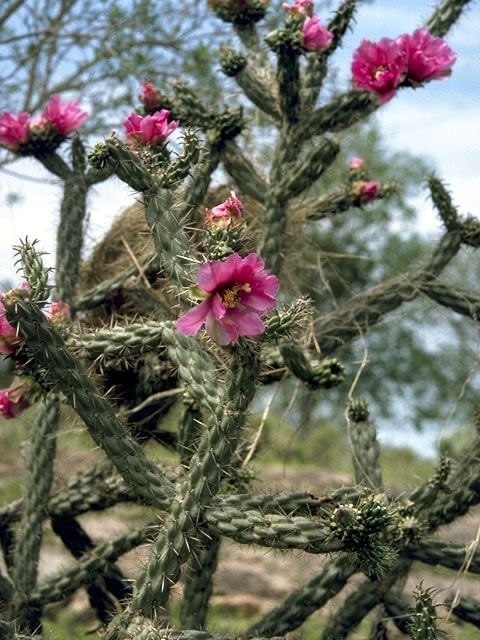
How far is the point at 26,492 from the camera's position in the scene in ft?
15.4

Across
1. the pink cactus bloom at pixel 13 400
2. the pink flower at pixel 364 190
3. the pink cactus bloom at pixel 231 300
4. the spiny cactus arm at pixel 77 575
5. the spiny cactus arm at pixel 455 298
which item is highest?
the pink flower at pixel 364 190

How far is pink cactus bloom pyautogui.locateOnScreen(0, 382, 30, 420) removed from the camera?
Answer: 385 centimetres

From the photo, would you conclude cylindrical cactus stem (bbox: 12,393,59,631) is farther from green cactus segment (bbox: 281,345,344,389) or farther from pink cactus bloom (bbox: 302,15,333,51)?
pink cactus bloom (bbox: 302,15,333,51)

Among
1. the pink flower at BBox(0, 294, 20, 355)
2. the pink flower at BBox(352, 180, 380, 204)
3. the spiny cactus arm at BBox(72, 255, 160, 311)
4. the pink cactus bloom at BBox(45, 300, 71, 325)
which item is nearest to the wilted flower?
the pink cactus bloom at BBox(45, 300, 71, 325)

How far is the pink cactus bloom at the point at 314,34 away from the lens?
438 cm

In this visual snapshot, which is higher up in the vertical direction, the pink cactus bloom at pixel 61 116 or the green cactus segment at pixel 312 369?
the pink cactus bloom at pixel 61 116

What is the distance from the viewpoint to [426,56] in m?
4.30

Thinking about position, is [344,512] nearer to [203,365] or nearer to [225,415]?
[225,415]

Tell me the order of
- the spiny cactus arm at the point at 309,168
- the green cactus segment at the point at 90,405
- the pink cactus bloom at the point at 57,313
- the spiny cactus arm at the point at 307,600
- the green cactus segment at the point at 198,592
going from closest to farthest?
1. the green cactus segment at the point at 90,405
2. the pink cactus bloom at the point at 57,313
3. the spiny cactus arm at the point at 307,600
4. the green cactus segment at the point at 198,592
5. the spiny cactus arm at the point at 309,168

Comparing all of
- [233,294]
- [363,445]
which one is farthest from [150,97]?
[233,294]

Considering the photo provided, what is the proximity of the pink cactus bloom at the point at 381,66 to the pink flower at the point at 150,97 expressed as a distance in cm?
83

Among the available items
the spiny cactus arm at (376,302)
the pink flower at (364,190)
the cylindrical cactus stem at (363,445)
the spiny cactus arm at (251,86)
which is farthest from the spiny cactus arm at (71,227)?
the cylindrical cactus stem at (363,445)

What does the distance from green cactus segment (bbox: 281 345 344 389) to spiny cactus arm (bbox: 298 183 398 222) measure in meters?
1.38

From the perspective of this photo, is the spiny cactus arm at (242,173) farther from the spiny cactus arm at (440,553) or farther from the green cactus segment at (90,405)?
the green cactus segment at (90,405)
